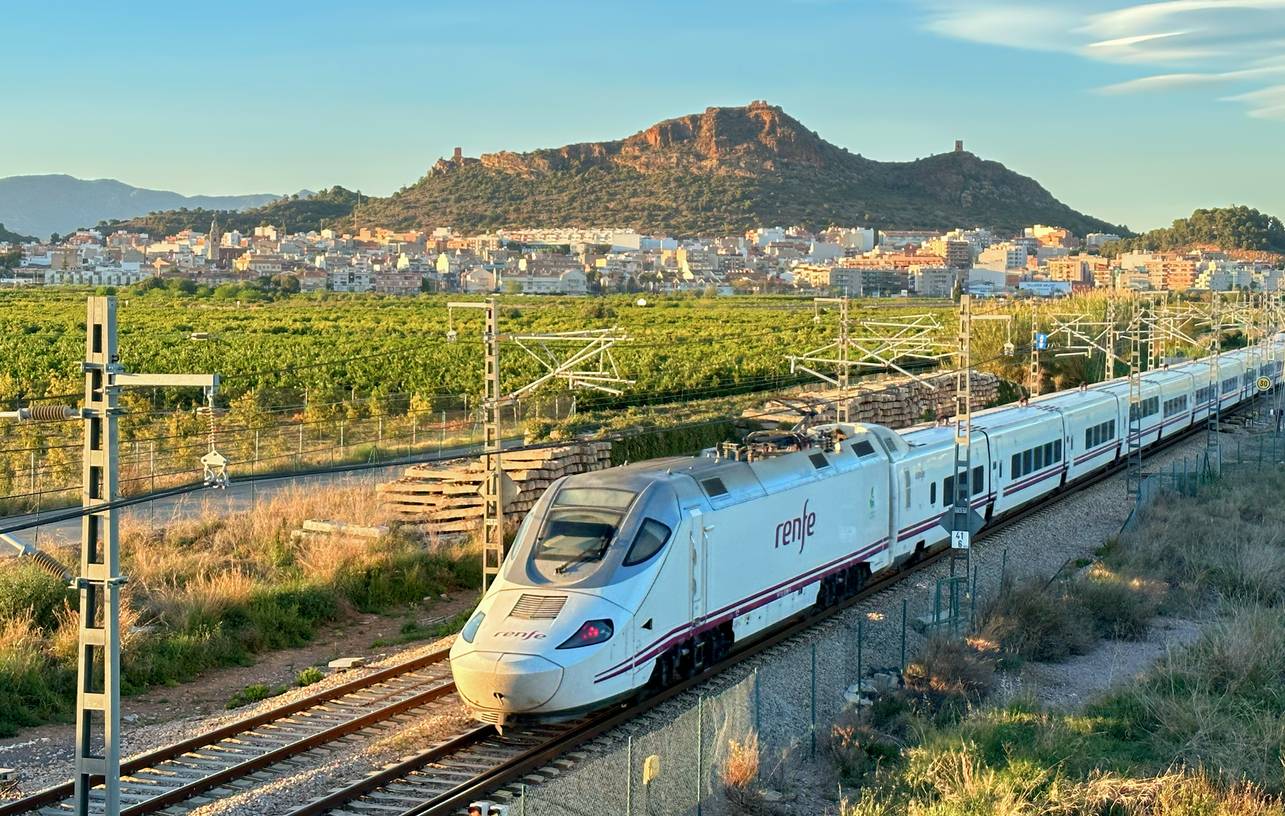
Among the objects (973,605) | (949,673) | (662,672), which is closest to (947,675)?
(949,673)

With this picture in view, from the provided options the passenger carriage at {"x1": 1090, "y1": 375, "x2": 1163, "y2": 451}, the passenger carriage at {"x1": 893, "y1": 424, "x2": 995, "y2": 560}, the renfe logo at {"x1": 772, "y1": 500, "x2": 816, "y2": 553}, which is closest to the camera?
the renfe logo at {"x1": 772, "y1": 500, "x2": 816, "y2": 553}

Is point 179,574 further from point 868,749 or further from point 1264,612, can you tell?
point 1264,612

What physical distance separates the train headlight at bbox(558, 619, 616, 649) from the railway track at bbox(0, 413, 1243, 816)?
1.21 m

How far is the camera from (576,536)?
50.5 ft

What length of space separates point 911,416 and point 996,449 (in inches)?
860

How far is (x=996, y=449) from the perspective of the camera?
28.7 meters

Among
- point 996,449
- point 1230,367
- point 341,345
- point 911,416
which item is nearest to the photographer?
point 996,449

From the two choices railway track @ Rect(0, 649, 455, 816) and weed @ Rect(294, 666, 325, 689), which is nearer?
railway track @ Rect(0, 649, 455, 816)

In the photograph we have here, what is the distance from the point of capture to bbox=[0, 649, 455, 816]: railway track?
1293 centimetres

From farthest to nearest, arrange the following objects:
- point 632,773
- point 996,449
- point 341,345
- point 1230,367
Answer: point 341,345 < point 1230,367 < point 996,449 < point 632,773

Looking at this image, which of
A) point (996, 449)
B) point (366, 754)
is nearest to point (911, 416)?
point (996, 449)

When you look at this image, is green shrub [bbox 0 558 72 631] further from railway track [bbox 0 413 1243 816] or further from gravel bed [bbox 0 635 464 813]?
railway track [bbox 0 413 1243 816]

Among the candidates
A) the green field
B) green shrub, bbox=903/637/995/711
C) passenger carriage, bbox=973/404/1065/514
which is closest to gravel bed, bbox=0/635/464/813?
the green field

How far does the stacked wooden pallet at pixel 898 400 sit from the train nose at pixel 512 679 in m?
25.7
